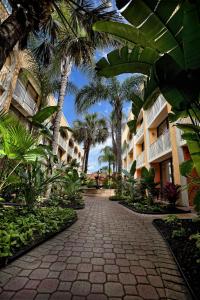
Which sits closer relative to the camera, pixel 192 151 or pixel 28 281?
pixel 28 281

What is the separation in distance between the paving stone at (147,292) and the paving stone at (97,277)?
0.49 metres

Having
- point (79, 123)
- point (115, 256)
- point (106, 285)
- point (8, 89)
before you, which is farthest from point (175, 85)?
point (79, 123)

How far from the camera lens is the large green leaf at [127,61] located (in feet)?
9.45

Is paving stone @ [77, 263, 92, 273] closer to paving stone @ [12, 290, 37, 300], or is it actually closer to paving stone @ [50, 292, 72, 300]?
paving stone @ [50, 292, 72, 300]

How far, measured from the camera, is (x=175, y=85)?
1979mm

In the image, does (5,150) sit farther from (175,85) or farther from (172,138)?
(172,138)

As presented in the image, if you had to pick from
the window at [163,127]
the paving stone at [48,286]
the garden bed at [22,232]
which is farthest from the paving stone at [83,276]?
the window at [163,127]

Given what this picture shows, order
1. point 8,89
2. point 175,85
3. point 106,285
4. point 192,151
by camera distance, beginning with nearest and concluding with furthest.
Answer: point 175,85, point 106,285, point 192,151, point 8,89

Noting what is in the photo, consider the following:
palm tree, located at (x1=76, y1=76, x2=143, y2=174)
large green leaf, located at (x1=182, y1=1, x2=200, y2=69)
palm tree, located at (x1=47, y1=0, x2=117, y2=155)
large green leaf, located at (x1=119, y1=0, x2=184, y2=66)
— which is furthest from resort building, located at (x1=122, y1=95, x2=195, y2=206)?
large green leaf, located at (x1=182, y1=1, x2=200, y2=69)

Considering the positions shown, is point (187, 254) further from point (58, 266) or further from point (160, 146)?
point (160, 146)

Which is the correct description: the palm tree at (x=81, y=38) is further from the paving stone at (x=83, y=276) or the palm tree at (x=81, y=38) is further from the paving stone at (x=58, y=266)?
the paving stone at (x=83, y=276)

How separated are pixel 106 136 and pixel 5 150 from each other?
82.1 feet

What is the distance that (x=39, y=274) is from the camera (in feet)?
7.70

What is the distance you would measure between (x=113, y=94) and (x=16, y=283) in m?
14.7
